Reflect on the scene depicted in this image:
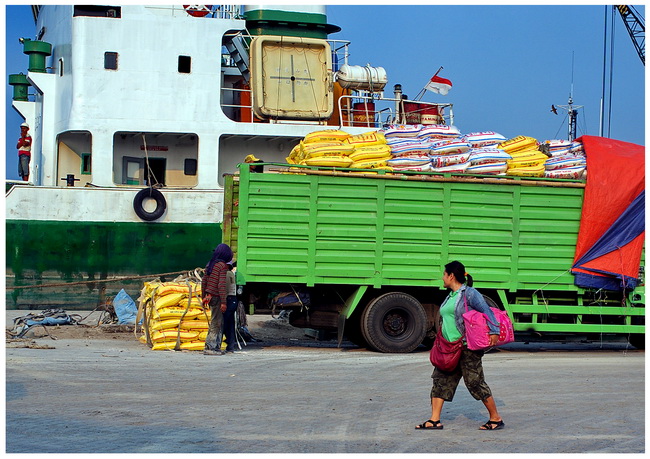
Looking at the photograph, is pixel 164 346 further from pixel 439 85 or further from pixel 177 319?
pixel 439 85

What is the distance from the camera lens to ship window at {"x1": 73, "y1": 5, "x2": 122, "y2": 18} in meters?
20.9

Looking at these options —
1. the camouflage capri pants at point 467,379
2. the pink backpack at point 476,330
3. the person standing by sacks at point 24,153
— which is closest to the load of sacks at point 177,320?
the camouflage capri pants at point 467,379

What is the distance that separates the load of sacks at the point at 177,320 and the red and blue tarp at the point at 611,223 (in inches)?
219

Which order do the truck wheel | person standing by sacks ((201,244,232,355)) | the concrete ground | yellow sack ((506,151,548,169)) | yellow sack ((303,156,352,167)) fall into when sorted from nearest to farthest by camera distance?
the concrete ground < person standing by sacks ((201,244,232,355)) < yellow sack ((303,156,352,167)) < yellow sack ((506,151,548,169)) < the truck wheel

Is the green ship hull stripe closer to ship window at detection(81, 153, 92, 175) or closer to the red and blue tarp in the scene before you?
ship window at detection(81, 153, 92, 175)

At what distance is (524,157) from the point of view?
47.7 feet

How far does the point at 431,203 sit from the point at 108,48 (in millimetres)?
9576

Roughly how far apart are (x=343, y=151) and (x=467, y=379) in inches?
266

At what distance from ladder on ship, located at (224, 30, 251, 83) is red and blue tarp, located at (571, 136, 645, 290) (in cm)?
981

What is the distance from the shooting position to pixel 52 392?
939 cm

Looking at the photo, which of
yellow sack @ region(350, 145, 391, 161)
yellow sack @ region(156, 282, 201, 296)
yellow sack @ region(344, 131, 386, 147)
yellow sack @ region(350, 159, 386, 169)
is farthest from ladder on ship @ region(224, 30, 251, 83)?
yellow sack @ region(156, 282, 201, 296)

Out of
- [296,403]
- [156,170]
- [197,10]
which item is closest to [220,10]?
[197,10]

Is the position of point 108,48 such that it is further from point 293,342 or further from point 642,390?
point 642,390

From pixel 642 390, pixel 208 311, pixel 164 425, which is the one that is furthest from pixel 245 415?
pixel 208 311
